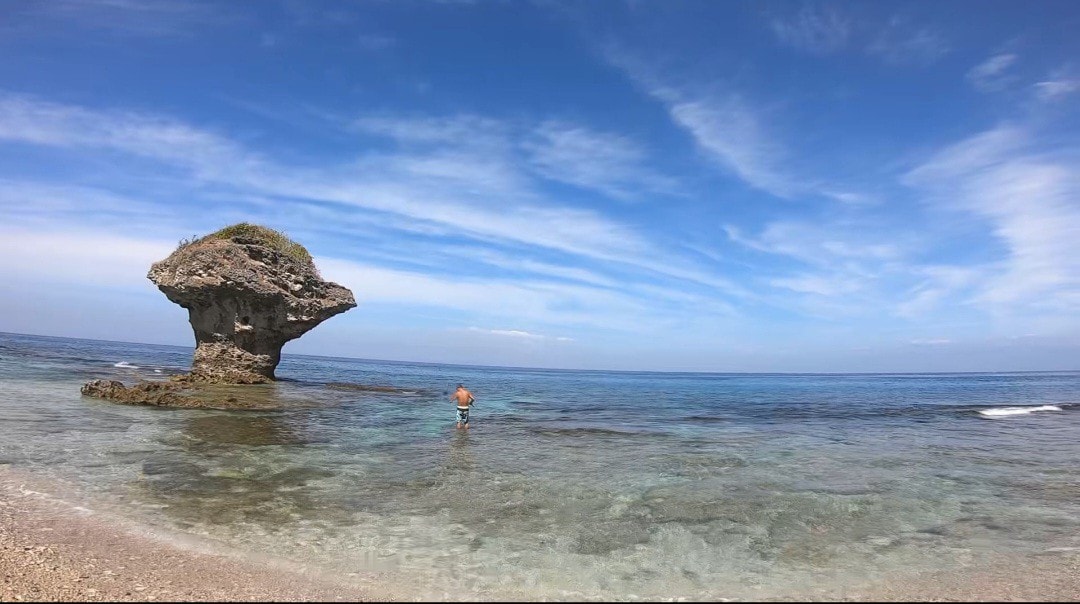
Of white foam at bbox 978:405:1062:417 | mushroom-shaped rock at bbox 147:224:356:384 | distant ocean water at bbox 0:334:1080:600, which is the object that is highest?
mushroom-shaped rock at bbox 147:224:356:384

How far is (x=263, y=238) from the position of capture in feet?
107

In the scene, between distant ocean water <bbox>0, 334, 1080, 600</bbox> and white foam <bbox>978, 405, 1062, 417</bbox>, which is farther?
white foam <bbox>978, 405, 1062, 417</bbox>

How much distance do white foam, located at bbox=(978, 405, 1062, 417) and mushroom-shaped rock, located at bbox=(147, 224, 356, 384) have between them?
37500 millimetres

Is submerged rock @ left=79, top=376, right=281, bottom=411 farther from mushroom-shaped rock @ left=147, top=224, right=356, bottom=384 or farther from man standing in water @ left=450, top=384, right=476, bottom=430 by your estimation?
man standing in water @ left=450, top=384, right=476, bottom=430

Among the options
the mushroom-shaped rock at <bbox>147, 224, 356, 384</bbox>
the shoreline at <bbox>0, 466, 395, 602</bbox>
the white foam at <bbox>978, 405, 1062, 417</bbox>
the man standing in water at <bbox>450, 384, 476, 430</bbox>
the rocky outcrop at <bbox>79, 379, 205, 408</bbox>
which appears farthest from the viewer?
the white foam at <bbox>978, 405, 1062, 417</bbox>

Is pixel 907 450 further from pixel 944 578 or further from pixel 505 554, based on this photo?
pixel 505 554

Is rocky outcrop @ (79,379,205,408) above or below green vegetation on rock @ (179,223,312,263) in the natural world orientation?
below

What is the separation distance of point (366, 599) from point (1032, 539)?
387 inches

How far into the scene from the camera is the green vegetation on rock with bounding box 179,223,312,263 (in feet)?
104

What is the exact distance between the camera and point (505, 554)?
7590 mm

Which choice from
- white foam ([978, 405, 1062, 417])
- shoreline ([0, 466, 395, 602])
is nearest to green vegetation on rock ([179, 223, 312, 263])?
shoreline ([0, 466, 395, 602])

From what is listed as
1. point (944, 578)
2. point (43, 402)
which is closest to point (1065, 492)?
point (944, 578)

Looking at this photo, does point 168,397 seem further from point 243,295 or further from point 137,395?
point 243,295

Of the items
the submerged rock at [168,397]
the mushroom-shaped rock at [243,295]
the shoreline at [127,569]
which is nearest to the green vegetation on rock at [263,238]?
the mushroom-shaped rock at [243,295]
